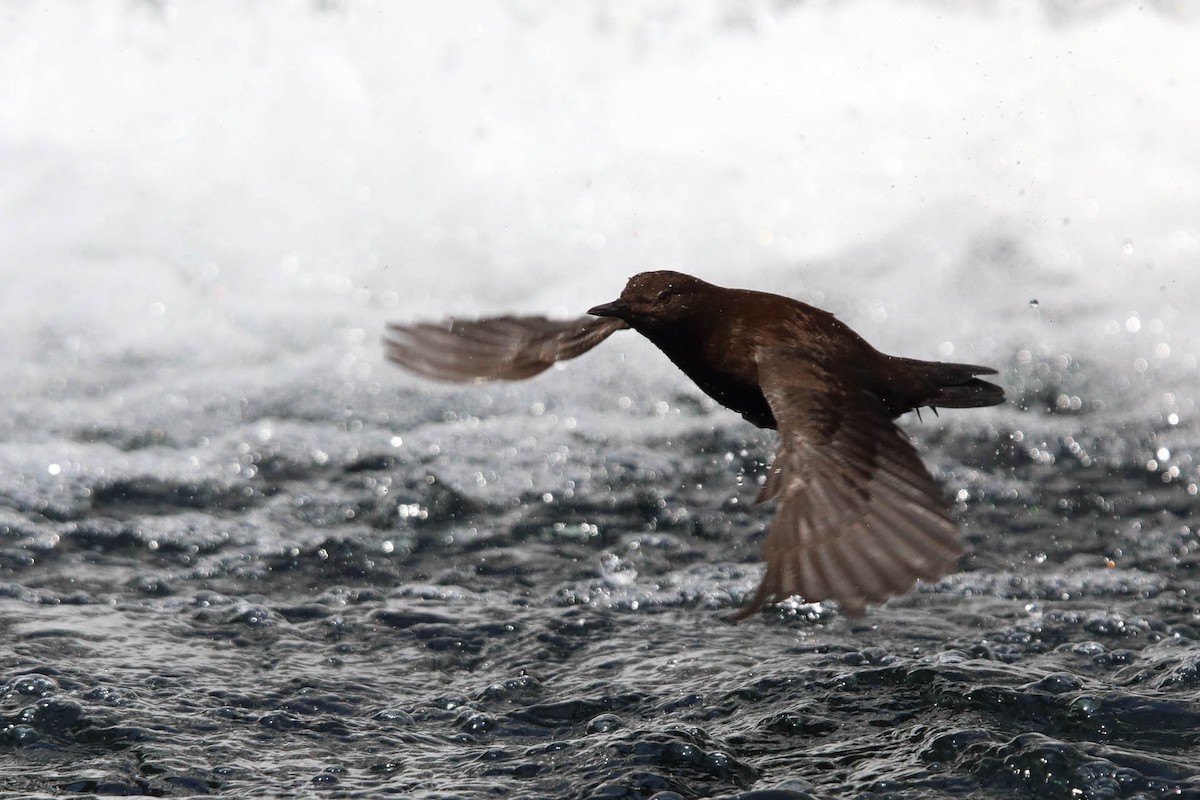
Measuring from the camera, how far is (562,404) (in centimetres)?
730

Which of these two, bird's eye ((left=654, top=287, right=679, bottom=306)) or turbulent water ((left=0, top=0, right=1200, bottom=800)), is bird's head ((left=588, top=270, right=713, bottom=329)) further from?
turbulent water ((left=0, top=0, right=1200, bottom=800))

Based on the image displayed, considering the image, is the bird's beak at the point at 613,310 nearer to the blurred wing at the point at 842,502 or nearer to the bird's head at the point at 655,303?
the bird's head at the point at 655,303

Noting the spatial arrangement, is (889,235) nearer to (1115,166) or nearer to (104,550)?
(1115,166)

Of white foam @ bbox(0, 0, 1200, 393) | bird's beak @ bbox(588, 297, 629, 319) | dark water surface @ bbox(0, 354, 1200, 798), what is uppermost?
white foam @ bbox(0, 0, 1200, 393)

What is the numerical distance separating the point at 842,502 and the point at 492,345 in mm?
1755

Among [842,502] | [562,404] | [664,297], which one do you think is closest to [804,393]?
[842,502]

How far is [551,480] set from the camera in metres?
6.50

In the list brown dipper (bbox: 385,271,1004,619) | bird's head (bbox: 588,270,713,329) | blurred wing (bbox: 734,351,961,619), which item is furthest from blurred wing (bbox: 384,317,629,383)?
blurred wing (bbox: 734,351,961,619)

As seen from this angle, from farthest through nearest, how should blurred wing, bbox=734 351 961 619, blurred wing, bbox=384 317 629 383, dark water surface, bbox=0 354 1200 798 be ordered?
1. blurred wing, bbox=384 317 629 383
2. dark water surface, bbox=0 354 1200 798
3. blurred wing, bbox=734 351 961 619

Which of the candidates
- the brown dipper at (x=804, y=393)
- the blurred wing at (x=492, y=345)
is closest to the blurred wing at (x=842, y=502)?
the brown dipper at (x=804, y=393)

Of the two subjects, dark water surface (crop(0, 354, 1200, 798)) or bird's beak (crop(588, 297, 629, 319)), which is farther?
bird's beak (crop(588, 297, 629, 319))

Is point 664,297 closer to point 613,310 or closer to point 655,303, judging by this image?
point 655,303

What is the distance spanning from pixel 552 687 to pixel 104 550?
85.0 inches

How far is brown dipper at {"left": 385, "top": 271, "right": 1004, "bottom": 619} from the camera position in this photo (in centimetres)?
368
